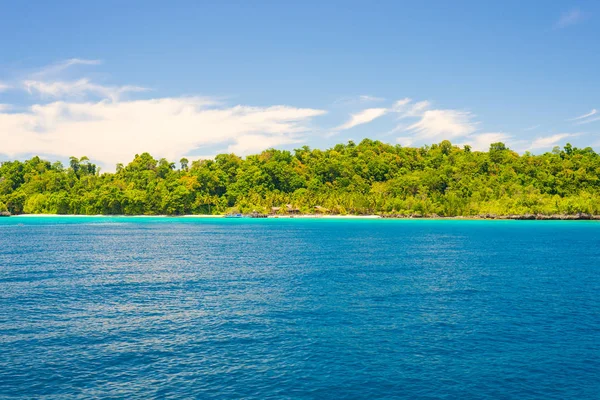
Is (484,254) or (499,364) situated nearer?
(499,364)

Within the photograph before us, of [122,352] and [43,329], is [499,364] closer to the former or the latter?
[122,352]

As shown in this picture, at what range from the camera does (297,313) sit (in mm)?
40219

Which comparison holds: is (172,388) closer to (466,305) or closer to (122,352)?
(122,352)

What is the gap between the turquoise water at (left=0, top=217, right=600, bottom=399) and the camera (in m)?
25.5

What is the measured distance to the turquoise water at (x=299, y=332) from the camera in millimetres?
25484

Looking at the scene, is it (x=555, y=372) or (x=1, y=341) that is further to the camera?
(x=1, y=341)

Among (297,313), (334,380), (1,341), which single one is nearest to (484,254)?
(297,313)

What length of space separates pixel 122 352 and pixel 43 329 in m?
8.41

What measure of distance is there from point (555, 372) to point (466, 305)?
1617 centimetres

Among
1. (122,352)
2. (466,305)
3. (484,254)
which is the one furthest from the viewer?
(484,254)

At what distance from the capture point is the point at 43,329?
34.5 metres

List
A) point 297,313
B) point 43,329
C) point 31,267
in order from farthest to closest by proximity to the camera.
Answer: point 31,267 < point 297,313 < point 43,329

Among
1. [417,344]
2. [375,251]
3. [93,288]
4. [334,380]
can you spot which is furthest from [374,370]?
[375,251]

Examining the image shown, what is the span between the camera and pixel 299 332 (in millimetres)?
34594
